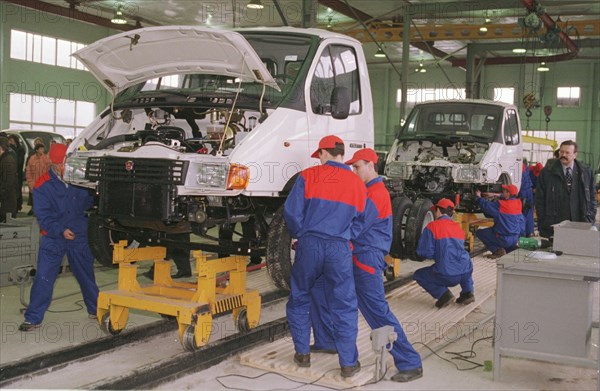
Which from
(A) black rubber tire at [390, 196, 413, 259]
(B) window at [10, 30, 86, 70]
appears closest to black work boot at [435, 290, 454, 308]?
(A) black rubber tire at [390, 196, 413, 259]

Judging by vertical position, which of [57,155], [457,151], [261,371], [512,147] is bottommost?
[261,371]

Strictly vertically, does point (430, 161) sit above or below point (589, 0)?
below

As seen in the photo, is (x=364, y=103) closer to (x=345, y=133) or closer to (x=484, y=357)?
(x=345, y=133)

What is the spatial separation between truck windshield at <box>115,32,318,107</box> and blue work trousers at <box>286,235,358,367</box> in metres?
1.37

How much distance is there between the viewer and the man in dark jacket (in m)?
7.55

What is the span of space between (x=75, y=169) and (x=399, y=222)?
3.85 metres

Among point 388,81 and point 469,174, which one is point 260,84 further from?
point 388,81

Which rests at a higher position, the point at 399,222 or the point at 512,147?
the point at 512,147

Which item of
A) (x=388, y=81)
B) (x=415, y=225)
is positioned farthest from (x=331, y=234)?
(x=388, y=81)

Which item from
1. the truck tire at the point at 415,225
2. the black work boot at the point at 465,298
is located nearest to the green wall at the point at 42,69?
the truck tire at the point at 415,225

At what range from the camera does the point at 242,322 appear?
20.0ft

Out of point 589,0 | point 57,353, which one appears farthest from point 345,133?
point 589,0

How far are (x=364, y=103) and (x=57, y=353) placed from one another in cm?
352

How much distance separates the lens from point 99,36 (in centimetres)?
2605
